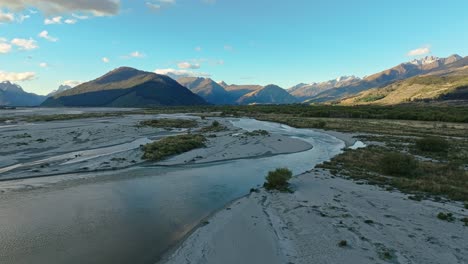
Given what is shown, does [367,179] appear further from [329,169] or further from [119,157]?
[119,157]

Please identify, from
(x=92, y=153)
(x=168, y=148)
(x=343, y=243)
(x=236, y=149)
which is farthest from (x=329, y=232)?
(x=92, y=153)

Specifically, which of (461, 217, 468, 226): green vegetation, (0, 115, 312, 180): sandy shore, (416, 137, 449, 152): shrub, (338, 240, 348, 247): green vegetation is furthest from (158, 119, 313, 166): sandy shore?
(461, 217, 468, 226): green vegetation

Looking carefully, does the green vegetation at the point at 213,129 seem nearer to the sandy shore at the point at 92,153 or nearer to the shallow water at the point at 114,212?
the sandy shore at the point at 92,153

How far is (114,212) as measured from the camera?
1939 cm

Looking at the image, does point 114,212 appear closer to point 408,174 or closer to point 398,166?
point 398,166

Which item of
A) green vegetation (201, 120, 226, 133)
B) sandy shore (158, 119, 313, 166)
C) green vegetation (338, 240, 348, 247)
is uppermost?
green vegetation (338, 240, 348, 247)

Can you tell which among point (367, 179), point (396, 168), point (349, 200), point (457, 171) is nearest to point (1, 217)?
point (349, 200)

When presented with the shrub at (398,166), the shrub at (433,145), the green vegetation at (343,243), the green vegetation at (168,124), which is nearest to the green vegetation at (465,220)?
the green vegetation at (343,243)

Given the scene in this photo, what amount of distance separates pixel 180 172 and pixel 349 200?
17544mm

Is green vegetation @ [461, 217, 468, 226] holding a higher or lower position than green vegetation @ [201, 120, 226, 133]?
higher

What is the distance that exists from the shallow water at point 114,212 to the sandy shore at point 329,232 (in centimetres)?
204

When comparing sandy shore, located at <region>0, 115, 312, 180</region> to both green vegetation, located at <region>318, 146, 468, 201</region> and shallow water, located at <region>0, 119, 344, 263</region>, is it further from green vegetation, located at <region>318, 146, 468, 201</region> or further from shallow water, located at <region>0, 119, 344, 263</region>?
green vegetation, located at <region>318, 146, 468, 201</region>

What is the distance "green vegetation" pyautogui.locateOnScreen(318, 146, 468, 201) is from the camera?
22720 mm

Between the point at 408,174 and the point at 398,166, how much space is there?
44.8 inches
